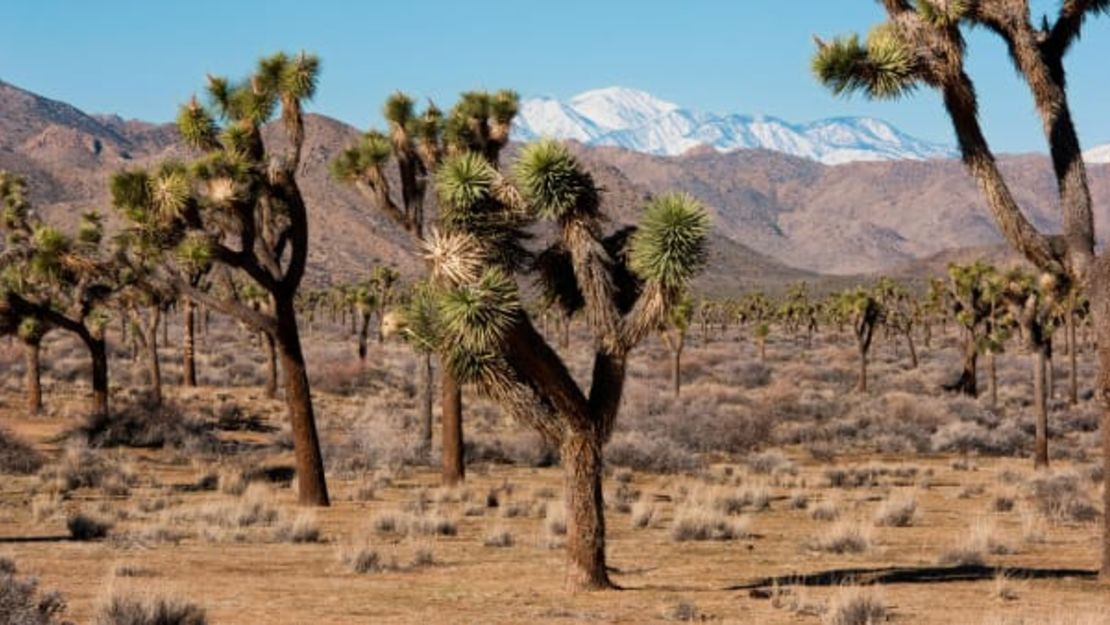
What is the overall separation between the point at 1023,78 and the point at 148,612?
9799 mm

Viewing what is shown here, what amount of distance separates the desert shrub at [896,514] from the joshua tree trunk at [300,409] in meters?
8.97

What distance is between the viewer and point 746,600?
→ 12914 millimetres

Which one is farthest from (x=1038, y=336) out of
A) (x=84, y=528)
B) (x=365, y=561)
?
(x=84, y=528)

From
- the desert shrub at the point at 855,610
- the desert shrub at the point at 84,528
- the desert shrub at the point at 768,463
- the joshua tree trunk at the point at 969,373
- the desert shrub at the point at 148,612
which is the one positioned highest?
the joshua tree trunk at the point at 969,373

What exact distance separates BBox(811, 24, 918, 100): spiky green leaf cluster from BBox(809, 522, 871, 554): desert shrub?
20.9 ft

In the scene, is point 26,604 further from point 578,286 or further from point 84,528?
point 84,528

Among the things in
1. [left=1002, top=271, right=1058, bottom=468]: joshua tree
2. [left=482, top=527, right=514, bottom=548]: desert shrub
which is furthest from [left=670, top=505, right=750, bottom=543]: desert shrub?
[left=1002, top=271, right=1058, bottom=468]: joshua tree

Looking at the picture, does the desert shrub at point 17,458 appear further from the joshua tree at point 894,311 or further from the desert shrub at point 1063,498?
the joshua tree at point 894,311

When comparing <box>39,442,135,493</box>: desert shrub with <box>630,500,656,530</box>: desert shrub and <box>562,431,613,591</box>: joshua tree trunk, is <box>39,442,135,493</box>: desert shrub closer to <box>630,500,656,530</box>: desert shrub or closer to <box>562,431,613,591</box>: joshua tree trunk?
<box>630,500,656,530</box>: desert shrub

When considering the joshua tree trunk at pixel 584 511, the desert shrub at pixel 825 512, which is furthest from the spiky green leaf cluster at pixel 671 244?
the desert shrub at pixel 825 512

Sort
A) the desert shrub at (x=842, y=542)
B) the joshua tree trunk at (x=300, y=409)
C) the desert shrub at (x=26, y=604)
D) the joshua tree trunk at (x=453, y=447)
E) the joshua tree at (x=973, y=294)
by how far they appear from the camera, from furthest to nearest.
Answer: the joshua tree at (x=973, y=294) < the joshua tree trunk at (x=453, y=447) < the joshua tree trunk at (x=300, y=409) < the desert shrub at (x=842, y=542) < the desert shrub at (x=26, y=604)

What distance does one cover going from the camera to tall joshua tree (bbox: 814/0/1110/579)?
12.8 metres

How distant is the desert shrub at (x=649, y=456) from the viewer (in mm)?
29375

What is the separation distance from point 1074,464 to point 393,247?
15755cm
